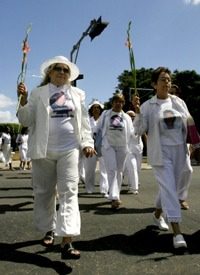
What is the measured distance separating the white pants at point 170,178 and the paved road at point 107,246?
38 centimetres

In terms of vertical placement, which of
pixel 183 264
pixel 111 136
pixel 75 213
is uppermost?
pixel 111 136

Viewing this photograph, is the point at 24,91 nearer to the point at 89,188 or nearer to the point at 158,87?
the point at 158,87

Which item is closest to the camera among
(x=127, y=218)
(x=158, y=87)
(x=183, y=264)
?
(x=183, y=264)

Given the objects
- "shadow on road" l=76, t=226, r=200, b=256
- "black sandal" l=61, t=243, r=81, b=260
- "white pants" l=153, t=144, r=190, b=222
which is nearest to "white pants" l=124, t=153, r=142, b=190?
"shadow on road" l=76, t=226, r=200, b=256

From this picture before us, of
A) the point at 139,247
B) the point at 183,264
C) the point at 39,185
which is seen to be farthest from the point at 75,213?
the point at 183,264

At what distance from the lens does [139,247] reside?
194 inches

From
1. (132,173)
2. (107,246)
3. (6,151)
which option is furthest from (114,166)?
(6,151)

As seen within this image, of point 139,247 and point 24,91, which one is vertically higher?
point 24,91

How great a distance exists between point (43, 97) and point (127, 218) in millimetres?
2475

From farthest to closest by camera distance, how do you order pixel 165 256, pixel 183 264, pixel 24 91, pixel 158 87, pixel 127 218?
pixel 127 218
pixel 158 87
pixel 24 91
pixel 165 256
pixel 183 264

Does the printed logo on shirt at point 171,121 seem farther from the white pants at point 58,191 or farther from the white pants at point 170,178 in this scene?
the white pants at point 58,191

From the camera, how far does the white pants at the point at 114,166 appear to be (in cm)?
753

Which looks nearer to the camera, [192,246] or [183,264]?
[183,264]

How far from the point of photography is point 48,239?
4.97 metres
